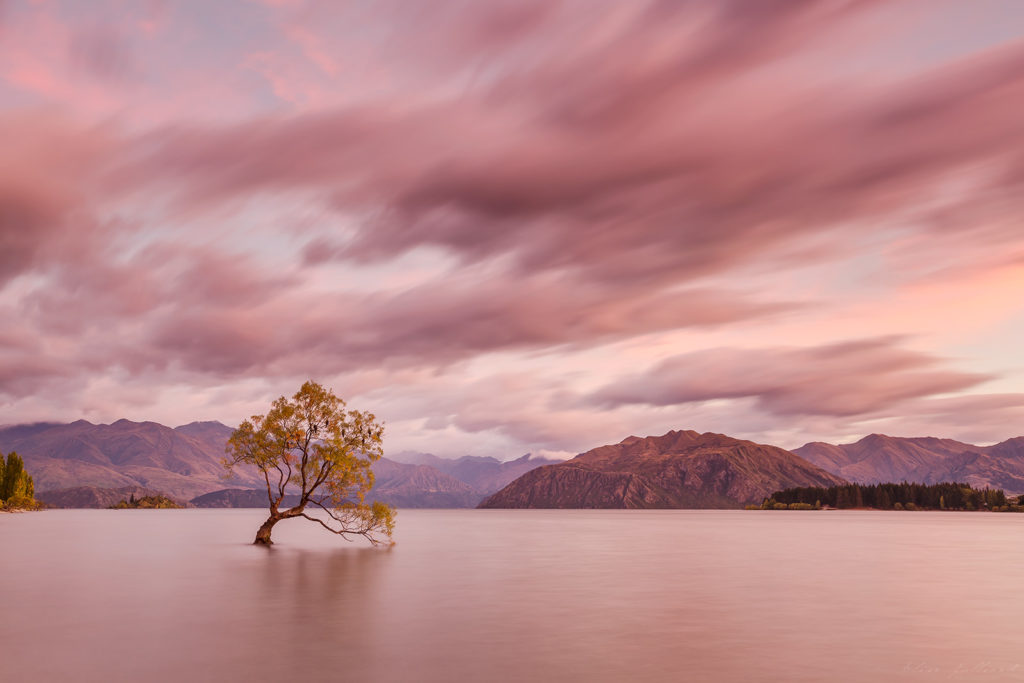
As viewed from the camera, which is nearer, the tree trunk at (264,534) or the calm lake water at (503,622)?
the calm lake water at (503,622)

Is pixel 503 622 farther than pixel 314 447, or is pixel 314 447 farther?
pixel 314 447

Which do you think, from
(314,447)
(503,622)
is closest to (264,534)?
(314,447)

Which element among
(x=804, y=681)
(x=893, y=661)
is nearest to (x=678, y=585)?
(x=893, y=661)

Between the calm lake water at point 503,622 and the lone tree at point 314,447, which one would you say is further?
the lone tree at point 314,447

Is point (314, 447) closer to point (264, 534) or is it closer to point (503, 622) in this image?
point (264, 534)

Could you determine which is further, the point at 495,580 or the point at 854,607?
the point at 495,580

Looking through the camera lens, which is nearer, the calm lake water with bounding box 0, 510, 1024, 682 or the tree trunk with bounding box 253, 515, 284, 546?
the calm lake water with bounding box 0, 510, 1024, 682

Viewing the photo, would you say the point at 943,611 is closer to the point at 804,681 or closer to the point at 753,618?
the point at 753,618

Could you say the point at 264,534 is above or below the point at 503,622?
below

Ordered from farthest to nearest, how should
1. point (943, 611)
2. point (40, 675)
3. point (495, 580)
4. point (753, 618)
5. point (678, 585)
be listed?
point (495, 580), point (678, 585), point (943, 611), point (753, 618), point (40, 675)

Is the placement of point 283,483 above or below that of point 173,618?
above

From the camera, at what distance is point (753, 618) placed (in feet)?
137

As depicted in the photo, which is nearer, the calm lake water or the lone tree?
the calm lake water

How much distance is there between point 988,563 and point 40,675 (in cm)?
9556
